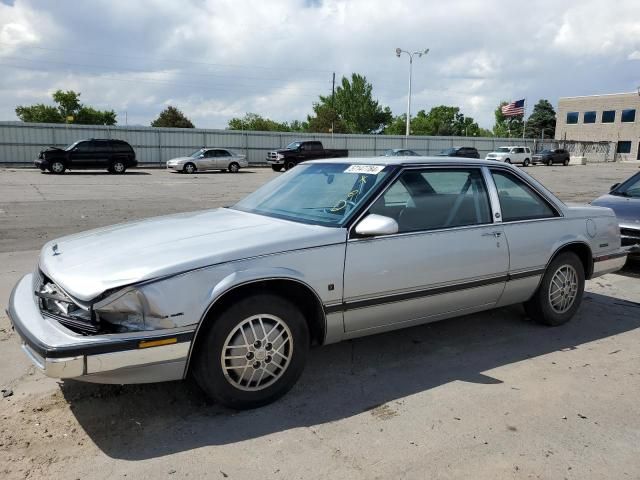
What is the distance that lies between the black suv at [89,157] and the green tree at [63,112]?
38614 mm

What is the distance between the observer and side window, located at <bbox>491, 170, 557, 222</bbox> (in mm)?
4543

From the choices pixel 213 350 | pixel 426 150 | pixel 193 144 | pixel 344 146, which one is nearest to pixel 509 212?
pixel 213 350

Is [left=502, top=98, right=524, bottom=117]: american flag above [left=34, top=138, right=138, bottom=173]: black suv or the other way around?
above

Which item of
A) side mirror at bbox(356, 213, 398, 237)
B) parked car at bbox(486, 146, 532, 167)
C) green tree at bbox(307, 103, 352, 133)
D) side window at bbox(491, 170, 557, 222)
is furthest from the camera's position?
green tree at bbox(307, 103, 352, 133)

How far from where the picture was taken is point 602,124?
68750 mm

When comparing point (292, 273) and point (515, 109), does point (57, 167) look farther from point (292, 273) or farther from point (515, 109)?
point (515, 109)

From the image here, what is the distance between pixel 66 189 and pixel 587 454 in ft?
58.7

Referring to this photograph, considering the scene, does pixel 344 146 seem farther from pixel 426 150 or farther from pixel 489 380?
pixel 489 380

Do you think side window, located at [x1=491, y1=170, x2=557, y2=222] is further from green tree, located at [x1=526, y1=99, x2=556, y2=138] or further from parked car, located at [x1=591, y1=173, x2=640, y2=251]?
green tree, located at [x1=526, y1=99, x2=556, y2=138]

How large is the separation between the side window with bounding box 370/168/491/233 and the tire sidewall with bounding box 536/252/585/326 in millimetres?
930

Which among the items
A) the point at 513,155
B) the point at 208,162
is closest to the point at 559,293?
the point at 208,162

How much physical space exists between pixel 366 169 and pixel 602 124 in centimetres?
7529

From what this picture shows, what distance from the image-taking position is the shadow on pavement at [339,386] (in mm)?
3031

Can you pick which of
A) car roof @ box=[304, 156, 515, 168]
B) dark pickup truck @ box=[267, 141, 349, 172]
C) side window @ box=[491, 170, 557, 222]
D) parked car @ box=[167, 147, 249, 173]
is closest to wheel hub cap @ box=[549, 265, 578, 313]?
side window @ box=[491, 170, 557, 222]
